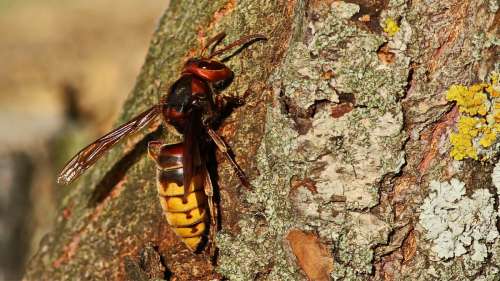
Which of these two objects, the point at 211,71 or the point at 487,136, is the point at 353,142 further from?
the point at 211,71

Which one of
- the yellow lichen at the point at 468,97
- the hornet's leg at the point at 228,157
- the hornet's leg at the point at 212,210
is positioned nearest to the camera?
the yellow lichen at the point at 468,97

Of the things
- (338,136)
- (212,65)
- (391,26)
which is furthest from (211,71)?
(391,26)

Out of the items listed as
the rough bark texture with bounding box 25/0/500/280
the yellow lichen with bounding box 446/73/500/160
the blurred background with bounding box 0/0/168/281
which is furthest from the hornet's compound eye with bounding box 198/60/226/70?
the blurred background with bounding box 0/0/168/281

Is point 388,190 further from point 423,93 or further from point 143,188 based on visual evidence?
point 143,188

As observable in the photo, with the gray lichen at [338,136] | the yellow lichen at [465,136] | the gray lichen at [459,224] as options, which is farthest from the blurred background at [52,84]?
the yellow lichen at [465,136]

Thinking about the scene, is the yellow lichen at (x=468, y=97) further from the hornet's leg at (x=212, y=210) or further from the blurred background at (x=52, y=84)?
the blurred background at (x=52, y=84)

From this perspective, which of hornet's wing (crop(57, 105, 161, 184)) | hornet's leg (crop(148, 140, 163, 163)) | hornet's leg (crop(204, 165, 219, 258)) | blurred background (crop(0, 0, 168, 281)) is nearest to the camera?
hornet's leg (crop(204, 165, 219, 258))

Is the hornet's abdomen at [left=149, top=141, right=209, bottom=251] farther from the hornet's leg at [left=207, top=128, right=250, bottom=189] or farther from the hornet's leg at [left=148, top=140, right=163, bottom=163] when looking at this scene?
the hornet's leg at [left=207, top=128, right=250, bottom=189]
